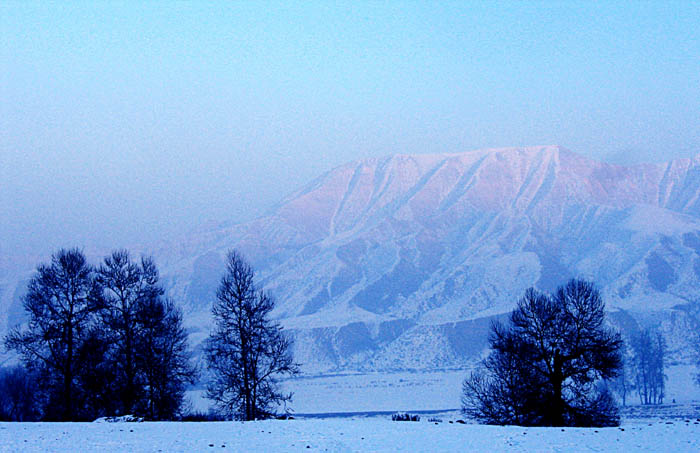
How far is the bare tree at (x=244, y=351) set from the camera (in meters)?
29.8

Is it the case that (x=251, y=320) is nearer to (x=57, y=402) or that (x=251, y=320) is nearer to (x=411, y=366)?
(x=57, y=402)

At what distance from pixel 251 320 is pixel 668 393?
287 feet

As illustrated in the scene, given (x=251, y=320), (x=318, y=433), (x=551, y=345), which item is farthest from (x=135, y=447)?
(x=551, y=345)

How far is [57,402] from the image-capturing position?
Result: 2991 cm

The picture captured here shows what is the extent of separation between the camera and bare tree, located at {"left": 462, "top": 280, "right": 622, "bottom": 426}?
3055cm

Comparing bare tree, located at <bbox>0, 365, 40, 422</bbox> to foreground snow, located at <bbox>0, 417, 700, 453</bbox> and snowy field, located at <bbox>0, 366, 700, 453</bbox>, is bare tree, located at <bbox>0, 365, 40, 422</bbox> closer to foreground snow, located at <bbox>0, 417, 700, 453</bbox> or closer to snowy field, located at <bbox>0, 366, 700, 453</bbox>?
foreground snow, located at <bbox>0, 417, 700, 453</bbox>

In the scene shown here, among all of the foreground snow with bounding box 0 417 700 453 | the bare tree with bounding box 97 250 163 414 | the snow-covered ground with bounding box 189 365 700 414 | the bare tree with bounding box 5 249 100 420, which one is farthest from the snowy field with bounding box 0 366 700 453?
the snow-covered ground with bounding box 189 365 700 414

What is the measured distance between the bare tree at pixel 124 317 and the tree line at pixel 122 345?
1.8 inches

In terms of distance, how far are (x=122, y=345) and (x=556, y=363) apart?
19.7m

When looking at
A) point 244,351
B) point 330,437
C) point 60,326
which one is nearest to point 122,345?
point 60,326

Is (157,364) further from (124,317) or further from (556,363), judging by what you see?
(556,363)

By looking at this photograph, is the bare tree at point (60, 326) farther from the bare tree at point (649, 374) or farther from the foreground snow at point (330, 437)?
the bare tree at point (649, 374)

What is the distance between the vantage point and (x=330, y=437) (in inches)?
789

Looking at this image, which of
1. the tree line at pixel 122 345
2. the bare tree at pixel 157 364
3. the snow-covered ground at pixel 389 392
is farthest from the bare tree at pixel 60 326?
the snow-covered ground at pixel 389 392
